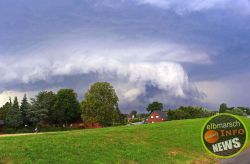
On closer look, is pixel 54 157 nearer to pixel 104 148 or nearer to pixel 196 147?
pixel 104 148

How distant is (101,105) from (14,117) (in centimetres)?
2487

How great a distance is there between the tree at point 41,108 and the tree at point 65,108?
3.02 metres

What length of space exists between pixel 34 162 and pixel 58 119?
365 feet

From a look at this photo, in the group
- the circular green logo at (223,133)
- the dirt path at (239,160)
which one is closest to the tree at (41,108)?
the dirt path at (239,160)

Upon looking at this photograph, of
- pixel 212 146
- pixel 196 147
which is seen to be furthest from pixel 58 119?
pixel 212 146

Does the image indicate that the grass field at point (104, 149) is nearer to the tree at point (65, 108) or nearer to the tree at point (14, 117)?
the tree at point (14, 117)

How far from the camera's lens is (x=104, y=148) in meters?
25.6

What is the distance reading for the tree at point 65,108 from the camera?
127312mm

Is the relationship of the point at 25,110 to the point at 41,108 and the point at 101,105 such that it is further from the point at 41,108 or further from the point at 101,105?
the point at 101,105

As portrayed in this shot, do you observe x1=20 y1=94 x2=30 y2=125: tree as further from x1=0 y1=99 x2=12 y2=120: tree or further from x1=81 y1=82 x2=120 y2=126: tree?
x1=81 y1=82 x2=120 y2=126: tree

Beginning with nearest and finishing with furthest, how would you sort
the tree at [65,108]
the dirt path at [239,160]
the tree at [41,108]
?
the dirt path at [239,160], the tree at [41,108], the tree at [65,108]

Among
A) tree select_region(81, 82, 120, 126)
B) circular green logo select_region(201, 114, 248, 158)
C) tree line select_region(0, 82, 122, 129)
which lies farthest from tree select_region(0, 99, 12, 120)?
circular green logo select_region(201, 114, 248, 158)

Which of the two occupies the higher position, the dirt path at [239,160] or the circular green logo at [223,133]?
the circular green logo at [223,133]

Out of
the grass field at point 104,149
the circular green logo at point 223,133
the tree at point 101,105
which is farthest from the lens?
the tree at point 101,105
